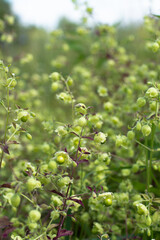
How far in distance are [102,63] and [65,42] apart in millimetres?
443

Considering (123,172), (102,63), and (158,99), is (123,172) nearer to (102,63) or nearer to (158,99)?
(158,99)

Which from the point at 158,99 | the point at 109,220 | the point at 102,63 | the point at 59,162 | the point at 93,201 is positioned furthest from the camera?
the point at 102,63

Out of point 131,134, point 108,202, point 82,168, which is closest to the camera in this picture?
point 108,202

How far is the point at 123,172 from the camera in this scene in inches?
54.5

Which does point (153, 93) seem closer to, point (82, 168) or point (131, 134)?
point (131, 134)

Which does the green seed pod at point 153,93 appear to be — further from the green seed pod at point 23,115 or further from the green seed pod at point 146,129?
the green seed pod at point 23,115

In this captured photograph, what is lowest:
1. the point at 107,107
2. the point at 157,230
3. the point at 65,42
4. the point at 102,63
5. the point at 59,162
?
the point at 157,230

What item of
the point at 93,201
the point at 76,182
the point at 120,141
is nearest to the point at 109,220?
the point at 76,182

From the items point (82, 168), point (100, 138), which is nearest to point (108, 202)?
point (100, 138)

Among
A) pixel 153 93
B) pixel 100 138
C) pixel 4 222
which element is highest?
pixel 153 93

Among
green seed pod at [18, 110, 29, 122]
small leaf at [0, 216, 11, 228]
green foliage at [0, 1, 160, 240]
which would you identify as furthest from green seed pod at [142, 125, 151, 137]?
small leaf at [0, 216, 11, 228]

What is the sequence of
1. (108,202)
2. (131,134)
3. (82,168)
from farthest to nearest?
(82,168)
(131,134)
(108,202)

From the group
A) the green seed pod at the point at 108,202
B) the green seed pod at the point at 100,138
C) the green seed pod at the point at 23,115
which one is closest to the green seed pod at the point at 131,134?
the green seed pod at the point at 100,138

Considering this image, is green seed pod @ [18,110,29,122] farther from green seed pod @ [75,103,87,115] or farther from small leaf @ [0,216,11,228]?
small leaf @ [0,216,11,228]
